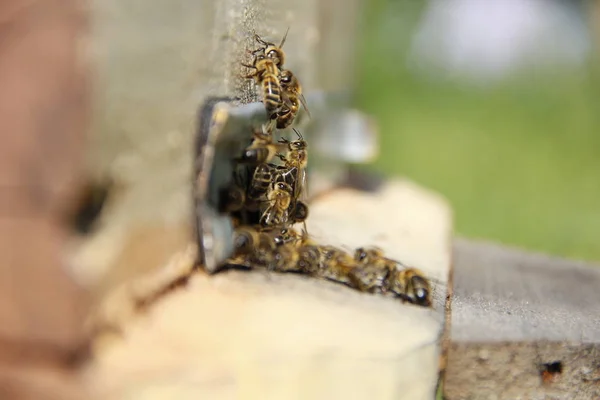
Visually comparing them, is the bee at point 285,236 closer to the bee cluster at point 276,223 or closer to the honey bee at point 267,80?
the bee cluster at point 276,223

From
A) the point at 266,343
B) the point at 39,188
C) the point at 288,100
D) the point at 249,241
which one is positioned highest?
the point at 288,100

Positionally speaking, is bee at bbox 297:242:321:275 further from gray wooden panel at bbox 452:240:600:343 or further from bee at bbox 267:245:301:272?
gray wooden panel at bbox 452:240:600:343

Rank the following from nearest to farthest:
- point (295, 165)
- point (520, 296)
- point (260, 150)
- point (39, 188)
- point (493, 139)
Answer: point (39, 188) < point (260, 150) < point (295, 165) < point (520, 296) < point (493, 139)

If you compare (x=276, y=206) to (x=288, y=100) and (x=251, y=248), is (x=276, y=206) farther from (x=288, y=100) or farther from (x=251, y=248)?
(x=288, y=100)

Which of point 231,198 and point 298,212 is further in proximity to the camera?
point 298,212

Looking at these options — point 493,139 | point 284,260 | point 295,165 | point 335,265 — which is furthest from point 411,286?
point 493,139

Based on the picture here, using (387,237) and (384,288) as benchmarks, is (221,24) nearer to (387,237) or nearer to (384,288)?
(384,288)

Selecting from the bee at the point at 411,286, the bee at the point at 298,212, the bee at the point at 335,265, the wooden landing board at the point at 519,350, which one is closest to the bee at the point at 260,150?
the bee at the point at 298,212
